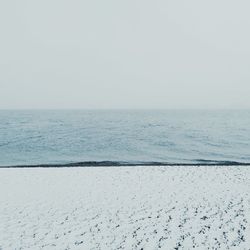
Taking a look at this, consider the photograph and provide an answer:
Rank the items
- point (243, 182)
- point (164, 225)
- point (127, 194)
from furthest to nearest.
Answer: point (243, 182) → point (127, 194) → point (164, 225)

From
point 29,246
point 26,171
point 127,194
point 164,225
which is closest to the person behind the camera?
point 29,246

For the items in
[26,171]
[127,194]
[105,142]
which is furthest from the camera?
[105,142]

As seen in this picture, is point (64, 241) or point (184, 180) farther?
point (184, 180)

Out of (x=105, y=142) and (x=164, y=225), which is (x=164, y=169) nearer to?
(x=164, y=225)

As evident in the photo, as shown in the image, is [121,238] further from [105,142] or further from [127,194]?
[105,142]

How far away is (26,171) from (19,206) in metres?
7.93

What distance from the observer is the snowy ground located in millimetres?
10523

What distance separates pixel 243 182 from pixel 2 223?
13450 mm

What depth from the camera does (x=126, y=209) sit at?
13594 mm

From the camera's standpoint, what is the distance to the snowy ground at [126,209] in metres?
10.5

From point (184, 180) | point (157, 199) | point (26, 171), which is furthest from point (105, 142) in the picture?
point (157, 199)

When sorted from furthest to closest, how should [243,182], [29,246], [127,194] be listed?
[243,182] → [127,194] → [29,246]

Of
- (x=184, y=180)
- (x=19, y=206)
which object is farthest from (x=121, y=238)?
(x=184, y=180)

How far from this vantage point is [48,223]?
12133 mm
